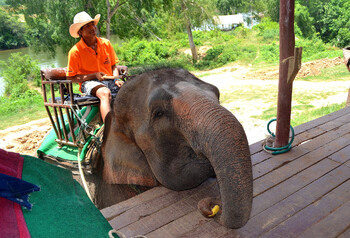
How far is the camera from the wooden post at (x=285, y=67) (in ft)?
8.35

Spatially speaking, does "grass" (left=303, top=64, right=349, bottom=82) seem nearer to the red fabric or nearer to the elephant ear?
the elephant ear

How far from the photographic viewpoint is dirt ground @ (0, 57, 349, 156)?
769cm

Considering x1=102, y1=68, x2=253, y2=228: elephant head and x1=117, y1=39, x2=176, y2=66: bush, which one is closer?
x1=102, y1=68, x2=253, y2=228: elephant head

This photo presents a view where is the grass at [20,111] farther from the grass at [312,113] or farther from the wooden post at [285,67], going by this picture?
the wooden post at [285,67]

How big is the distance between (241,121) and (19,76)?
12.1 m

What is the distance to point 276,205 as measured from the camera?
2.03 metres

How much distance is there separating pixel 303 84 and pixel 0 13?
35.5 metres

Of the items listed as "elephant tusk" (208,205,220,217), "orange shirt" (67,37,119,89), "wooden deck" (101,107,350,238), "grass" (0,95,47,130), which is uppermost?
"orange shirt" (67,37,119,89)

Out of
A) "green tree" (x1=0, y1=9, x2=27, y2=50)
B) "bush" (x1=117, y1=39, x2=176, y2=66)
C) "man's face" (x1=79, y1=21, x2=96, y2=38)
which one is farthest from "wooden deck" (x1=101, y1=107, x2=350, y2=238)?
"green tree" (x1=0, y1=9, x2=27, y2=50)

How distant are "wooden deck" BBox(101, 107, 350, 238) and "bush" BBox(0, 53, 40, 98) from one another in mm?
13655

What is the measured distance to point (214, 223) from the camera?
6.15ft

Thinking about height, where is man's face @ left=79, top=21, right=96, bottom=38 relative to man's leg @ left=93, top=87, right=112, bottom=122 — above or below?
above

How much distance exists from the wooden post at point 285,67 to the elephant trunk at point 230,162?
144 centimetres

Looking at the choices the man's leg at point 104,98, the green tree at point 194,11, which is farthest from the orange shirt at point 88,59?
the green tree at point 194,11
